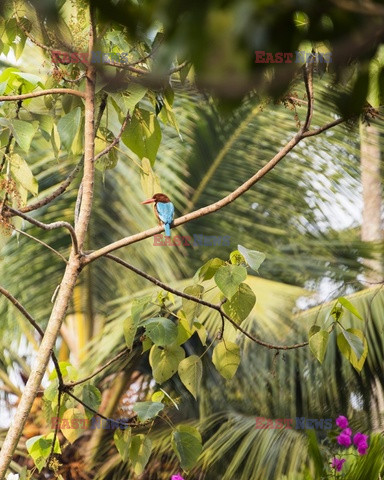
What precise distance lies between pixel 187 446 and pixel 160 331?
0.76ft

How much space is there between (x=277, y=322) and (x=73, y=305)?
1284 millimetres

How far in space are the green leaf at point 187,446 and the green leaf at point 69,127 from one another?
596mm

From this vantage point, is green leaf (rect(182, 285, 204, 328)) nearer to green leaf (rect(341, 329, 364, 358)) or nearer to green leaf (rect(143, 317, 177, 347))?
green leaf (rect(143, 317, 177, 347))

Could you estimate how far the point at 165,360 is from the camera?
1630mm

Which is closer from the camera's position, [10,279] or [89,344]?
[89,344]

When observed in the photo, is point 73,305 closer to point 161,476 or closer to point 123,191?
point 123,191

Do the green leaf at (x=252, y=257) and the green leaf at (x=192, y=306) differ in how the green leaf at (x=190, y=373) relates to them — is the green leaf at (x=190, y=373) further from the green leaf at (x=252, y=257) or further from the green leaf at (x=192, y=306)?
the green leaf at (x=252, y=257)

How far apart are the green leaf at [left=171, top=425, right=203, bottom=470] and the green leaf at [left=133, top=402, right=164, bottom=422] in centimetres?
7

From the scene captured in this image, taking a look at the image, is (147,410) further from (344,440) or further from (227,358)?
(344,440)

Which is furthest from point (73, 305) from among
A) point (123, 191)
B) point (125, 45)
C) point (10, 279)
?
point (125, 45)

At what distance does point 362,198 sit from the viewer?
500 cm
